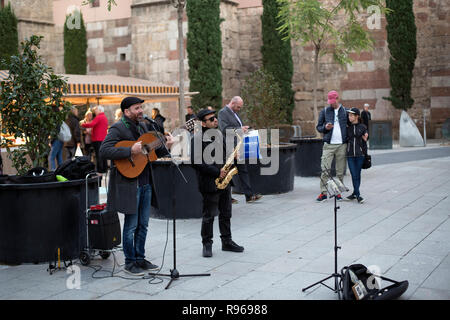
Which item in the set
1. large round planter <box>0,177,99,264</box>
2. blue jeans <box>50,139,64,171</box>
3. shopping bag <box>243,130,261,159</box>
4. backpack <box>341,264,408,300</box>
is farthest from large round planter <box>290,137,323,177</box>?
backpack <box>341,264,408,300</box>

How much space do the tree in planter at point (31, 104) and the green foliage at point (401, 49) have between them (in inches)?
703

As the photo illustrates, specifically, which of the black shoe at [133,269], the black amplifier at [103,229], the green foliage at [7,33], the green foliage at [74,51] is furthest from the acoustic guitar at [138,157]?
the green foliage at [7,33]

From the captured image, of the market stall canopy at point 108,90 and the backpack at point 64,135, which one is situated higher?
the market stall canopy at point 108,90

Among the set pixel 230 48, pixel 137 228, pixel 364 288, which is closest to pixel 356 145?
pixel 137 228

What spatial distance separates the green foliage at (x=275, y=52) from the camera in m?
22.5

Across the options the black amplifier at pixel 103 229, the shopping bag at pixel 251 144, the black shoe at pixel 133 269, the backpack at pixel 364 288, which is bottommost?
the black shoe at pixel 133 269

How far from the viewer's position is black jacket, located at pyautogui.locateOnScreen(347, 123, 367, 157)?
9.76 m

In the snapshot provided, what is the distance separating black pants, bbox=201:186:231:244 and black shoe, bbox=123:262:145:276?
977 millimetres

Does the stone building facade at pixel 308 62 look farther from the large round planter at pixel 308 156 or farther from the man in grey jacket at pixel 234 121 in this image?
the man in grey jacket at pixel 234 121

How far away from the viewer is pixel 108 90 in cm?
1573

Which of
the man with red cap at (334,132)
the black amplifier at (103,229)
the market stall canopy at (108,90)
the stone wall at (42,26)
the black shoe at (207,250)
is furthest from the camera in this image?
the stone wall at (42,26)

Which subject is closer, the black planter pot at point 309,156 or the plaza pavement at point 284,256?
the plaza pavement at point 284,256
